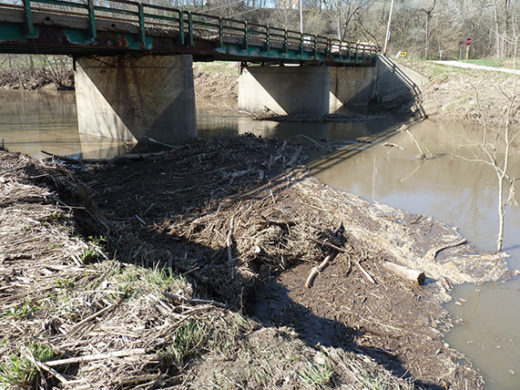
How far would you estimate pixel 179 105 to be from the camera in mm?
17234

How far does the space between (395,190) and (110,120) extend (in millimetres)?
13591

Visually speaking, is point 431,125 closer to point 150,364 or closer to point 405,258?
point 405,258

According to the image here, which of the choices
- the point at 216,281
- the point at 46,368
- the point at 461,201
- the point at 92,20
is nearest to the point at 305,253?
the point at 216,281

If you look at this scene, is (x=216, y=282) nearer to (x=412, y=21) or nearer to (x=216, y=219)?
(x=216, y=219)

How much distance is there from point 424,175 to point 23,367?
14.0 metres

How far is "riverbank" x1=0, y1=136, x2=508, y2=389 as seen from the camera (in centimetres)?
317

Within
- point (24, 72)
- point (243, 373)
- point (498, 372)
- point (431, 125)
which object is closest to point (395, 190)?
point (498, 372)

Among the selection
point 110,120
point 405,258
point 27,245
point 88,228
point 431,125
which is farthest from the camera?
point 431,125

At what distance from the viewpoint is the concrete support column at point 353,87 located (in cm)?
3541

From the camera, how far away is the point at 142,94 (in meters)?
17.5

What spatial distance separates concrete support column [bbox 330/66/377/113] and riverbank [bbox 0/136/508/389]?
24.5 meters

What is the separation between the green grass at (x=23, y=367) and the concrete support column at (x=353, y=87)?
113ft

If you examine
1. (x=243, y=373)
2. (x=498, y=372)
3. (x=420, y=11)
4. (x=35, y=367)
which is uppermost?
(x=420, y=11)

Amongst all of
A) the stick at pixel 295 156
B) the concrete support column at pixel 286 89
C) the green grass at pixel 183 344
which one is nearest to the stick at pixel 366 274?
the green grass at pixel 183 344
